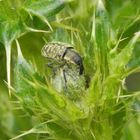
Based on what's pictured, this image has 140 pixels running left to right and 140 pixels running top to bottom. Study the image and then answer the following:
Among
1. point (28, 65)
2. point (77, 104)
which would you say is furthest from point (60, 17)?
point (77, 104)

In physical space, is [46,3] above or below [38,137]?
above

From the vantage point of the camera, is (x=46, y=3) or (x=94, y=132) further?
(x=46, y=3)

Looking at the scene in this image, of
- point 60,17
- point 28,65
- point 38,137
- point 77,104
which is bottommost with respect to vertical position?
point 38,137

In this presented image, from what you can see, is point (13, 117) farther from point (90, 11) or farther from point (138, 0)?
point (138, 0)

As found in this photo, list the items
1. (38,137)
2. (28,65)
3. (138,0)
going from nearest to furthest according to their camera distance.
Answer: (28,65), (38,137), (138,0)
